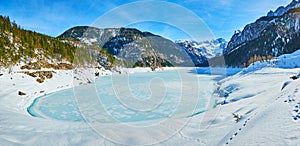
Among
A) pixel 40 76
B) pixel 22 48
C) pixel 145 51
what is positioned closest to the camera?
pixel 40 76

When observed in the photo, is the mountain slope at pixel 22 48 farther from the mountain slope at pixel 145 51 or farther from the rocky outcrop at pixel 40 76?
the mountain slope at pixel 145 51

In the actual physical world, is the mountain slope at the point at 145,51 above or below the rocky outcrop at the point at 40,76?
above

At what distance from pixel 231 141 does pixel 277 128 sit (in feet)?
4.12

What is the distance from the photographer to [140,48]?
14512cm

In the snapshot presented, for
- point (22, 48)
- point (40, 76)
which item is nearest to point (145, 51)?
point (22, 48)

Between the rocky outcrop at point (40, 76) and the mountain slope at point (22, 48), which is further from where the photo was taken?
the mountain slope at point (22, 48)

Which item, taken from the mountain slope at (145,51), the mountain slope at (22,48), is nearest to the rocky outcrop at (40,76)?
the mountain slope at (22,48)

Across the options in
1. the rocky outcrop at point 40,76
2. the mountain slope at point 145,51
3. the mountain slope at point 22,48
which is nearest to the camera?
the rocky outcrop at point 40,76

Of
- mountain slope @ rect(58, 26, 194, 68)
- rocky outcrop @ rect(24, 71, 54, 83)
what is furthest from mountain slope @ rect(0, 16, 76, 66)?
mountain slope @ rect(58, 26, 194, 68)

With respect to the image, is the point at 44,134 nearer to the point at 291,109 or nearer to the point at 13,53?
the point at 291,109

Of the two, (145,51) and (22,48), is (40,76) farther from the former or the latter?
(145,51)

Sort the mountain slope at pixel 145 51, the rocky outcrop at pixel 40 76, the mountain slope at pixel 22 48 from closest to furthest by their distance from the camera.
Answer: the rocky outcrop at pixel 40 76 → the mountain slope at pixel 22 48 → the mountain slope at pixel 145 51

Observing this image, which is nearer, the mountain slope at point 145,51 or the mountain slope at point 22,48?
the mountain slope at point 22,48

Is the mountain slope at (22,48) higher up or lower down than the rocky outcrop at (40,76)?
higher up
